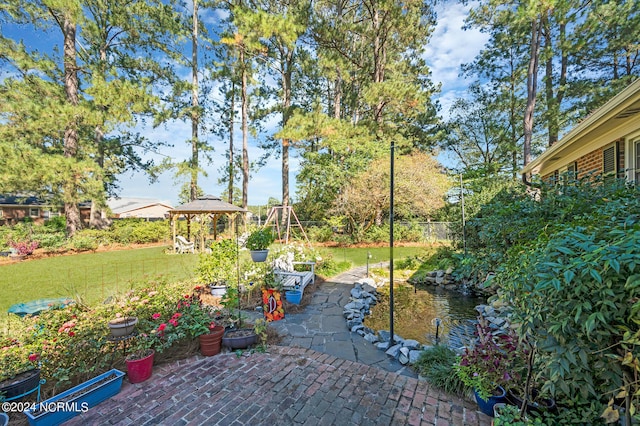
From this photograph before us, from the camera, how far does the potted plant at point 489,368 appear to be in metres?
2.14

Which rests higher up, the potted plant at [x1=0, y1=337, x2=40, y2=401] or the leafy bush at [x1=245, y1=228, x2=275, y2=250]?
the leafy bush at [x1=245, y1=228, x2=275, y2=250]

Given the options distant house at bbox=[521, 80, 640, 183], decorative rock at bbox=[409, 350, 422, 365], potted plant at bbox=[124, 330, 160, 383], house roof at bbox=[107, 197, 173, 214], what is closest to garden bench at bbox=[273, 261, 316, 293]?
decorative rock at bbox=[409, 350, 422, 365]

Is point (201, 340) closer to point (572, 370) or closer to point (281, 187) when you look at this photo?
point (572, 370)

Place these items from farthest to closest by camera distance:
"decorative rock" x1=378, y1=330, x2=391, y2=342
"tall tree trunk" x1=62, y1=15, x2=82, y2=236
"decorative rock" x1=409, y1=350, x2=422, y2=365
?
"tall tree trunk" x1=62, y1=15, x2=82, y2=236 → "decorative rock" x1=378, y1=330, x2=391, y2=342 → "decorative rock" x1=409, y1=350, x2=422, y2=365

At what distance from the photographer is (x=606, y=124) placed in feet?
14.5

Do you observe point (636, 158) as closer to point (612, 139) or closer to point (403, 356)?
point (612, 139)

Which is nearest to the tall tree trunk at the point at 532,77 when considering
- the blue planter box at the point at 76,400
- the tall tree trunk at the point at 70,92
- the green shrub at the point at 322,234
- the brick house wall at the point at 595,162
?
the brick house wall at the point at 595,162

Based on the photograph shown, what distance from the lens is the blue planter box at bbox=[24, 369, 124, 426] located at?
2.06 metres

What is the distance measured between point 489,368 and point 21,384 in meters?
3.85

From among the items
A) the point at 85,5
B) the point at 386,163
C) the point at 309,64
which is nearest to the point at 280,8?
the point at 309,64

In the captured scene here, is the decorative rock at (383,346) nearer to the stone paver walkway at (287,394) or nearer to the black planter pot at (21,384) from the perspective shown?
the stone paver walkway at (287,394)

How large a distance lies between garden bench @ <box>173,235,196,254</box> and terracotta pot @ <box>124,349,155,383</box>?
9.13 metres

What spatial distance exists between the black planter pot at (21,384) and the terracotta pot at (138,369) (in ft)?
2.10

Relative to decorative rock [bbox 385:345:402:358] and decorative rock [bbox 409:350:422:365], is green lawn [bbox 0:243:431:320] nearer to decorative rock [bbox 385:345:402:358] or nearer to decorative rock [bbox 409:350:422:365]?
decorative rock [bbox 385:345:402:358]
